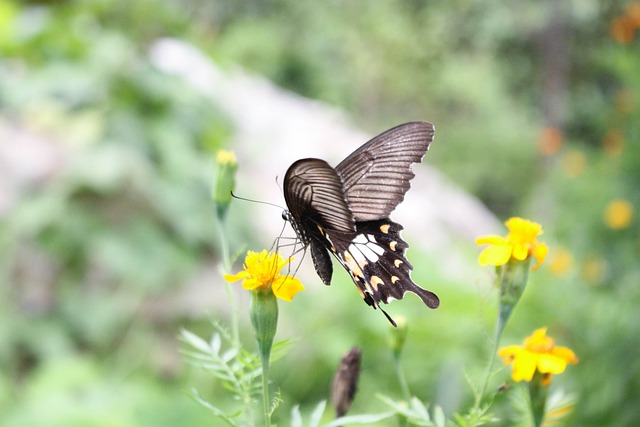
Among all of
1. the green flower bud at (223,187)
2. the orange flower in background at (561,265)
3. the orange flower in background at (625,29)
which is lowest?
the green flower bud at (223,187)

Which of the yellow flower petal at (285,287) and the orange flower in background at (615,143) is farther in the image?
the orange flower in background at (615,143)

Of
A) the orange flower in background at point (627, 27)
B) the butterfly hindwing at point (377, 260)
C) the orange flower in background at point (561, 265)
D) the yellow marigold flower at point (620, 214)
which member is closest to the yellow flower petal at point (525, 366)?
the butterfly hindwing at point (377, 260)

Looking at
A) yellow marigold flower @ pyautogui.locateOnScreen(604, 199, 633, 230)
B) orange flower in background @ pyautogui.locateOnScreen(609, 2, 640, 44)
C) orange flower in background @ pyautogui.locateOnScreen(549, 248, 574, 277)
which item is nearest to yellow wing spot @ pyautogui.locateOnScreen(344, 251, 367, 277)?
orange flower in background @ pyautogui.locateOnScreen(549, 248, 574, 277)

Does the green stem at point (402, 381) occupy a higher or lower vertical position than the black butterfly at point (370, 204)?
lower

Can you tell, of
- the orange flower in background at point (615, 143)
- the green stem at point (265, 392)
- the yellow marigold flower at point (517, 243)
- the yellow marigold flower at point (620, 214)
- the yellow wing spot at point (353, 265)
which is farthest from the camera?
the orange flower in background at point (615, 143)

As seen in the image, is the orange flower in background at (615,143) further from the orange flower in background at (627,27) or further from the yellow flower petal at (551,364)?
the yellow flower petal at (551,364)

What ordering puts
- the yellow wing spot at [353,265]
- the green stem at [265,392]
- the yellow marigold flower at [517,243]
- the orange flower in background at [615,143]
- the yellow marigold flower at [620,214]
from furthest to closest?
the orange flower in background at [615,143] → the yellow marigold flower at [620,214] → the yellow wing spot at [353,265] → the yellow marigold flower at [517,243] → the green stem at [265,392]

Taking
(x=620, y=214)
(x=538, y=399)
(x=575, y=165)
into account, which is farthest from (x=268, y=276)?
(x=575, y=165)

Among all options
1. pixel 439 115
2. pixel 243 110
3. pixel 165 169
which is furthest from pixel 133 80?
pixel 439 115
